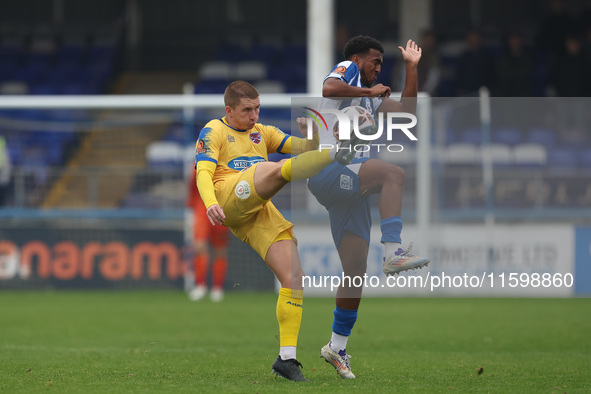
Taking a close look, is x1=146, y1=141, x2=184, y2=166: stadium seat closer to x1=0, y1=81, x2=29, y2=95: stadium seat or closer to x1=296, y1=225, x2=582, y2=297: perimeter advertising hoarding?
x1=296, y1=225, x2=582, y2=297: perimeter advertising hoarding

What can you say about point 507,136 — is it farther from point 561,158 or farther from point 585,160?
point 585,160

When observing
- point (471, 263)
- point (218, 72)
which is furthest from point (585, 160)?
point (218, 72)

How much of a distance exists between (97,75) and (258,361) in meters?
15.1

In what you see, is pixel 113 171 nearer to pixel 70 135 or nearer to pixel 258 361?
pixel 70 135

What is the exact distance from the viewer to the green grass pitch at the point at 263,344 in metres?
6.07

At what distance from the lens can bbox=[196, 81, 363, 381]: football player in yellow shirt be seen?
5977 mm

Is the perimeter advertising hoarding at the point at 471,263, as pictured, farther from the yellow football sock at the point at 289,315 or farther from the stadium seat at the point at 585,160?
the stadium seat at the point at 585,160

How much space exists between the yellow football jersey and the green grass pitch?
1406mm

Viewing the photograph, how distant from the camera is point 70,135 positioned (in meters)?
15.2

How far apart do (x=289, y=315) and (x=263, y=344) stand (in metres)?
2.77

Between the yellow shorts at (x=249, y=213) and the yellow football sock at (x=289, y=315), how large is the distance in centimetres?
32

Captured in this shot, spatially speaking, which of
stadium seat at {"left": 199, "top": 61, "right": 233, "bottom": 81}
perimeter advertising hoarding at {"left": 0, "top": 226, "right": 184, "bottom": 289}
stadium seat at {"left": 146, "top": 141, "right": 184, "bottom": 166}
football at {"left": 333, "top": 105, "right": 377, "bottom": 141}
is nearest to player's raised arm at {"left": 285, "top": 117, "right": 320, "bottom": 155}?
football at {"left": 333, "top": 105, "right": 377, "bottom": 141}

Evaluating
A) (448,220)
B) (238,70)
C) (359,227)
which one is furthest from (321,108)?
(238,70)

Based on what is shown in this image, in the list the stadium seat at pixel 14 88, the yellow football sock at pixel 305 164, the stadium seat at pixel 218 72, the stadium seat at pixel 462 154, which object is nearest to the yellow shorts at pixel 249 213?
the yellow football sock at pixel 305 164
